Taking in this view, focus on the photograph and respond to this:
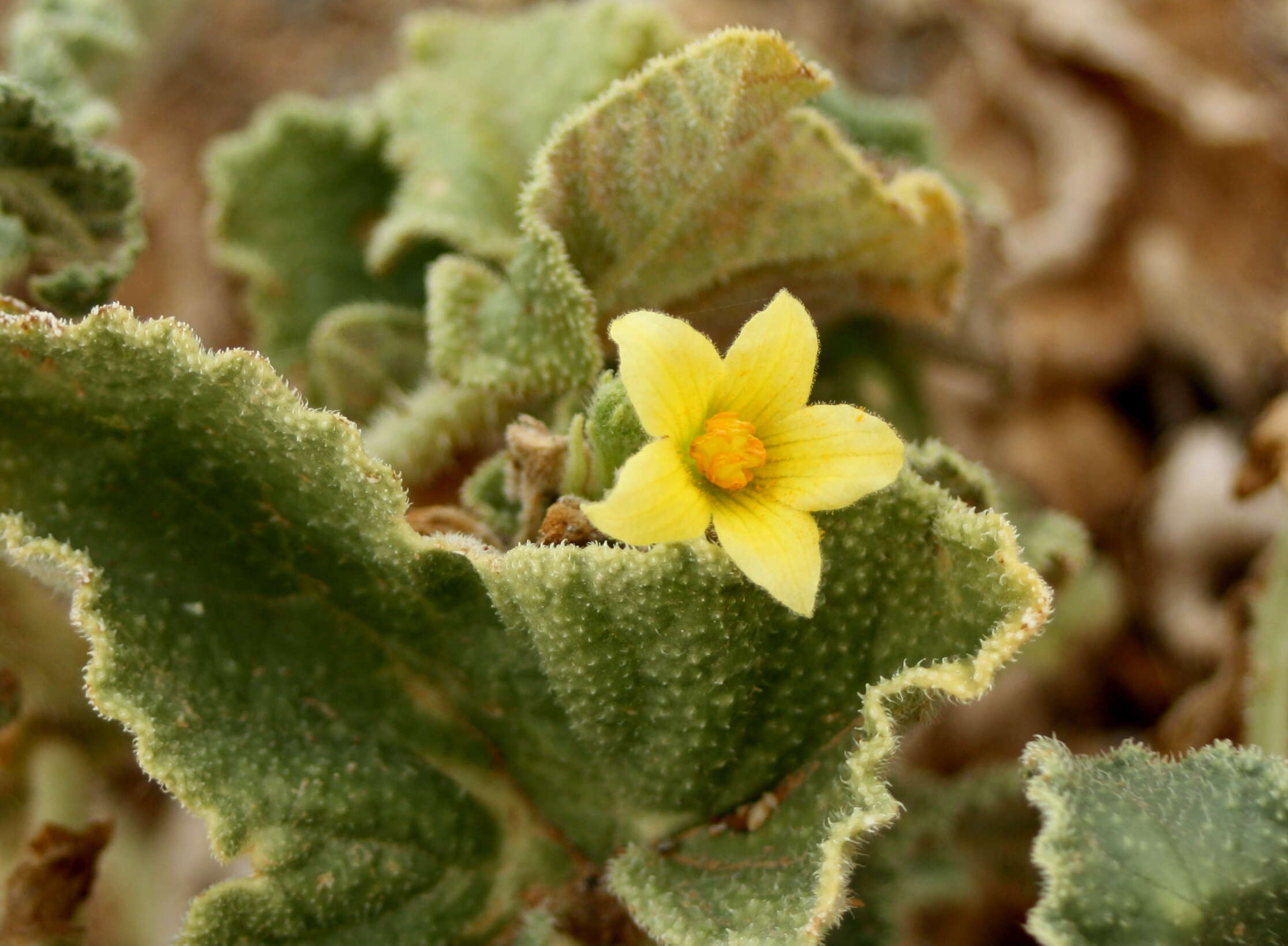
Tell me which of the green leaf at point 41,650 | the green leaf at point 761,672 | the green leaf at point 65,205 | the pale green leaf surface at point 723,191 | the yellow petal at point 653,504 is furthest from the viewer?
the green leaf at point 41,650

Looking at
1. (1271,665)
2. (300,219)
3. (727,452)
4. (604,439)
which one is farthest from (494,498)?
Result: (1271,665)

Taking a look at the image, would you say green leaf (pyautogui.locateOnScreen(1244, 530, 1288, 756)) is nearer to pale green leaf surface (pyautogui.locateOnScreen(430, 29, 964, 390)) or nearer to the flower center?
pale green leaf surface (pyautogui.locateOnScreen(430, 29, 964, 390))

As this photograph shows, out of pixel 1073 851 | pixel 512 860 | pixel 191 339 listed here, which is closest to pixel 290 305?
pixel 191 339

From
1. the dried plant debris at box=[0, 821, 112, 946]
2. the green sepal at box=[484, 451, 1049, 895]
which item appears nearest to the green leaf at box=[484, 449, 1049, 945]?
the green sepal at box=[484, 451, 1049, 895]

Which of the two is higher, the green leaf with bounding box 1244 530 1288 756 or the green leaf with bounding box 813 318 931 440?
the green leaf with bounding box 813 318 931 440

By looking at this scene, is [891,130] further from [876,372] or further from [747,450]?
[747,450]

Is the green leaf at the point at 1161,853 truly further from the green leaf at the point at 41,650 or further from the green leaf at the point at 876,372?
the green leaf at the point at 41,650

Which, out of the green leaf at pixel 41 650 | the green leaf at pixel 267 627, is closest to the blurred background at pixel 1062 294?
the green leaf at pixel 41 650
